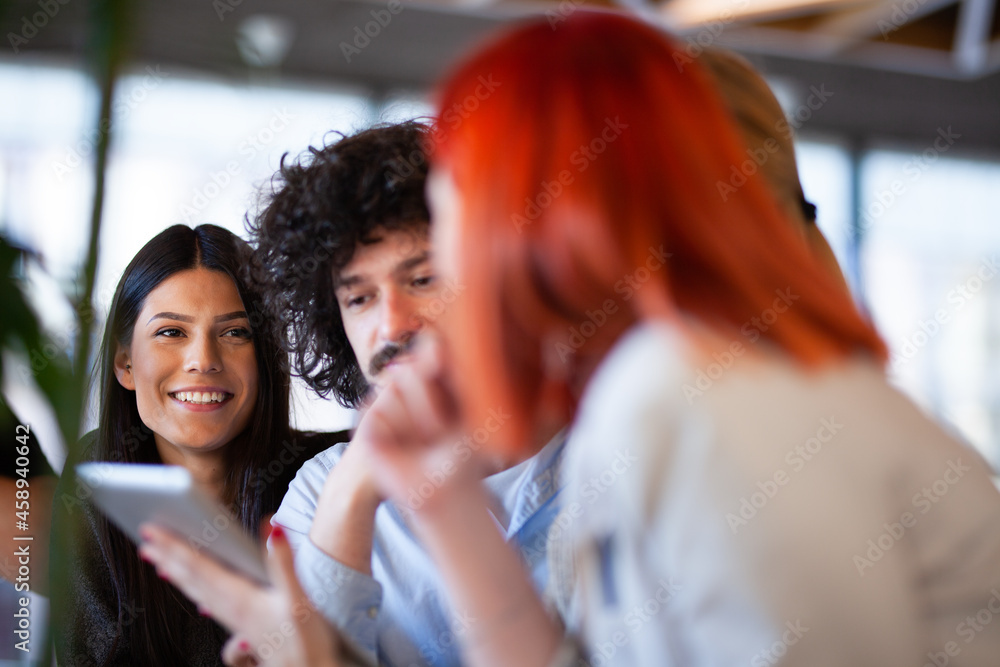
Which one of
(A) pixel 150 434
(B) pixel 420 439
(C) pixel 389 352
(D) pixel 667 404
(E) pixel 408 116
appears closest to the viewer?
(D) pixel 667 404

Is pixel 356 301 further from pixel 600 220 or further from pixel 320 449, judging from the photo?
pixel 600 220

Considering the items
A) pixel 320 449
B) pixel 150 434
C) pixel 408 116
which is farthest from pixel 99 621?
pixel 408 116

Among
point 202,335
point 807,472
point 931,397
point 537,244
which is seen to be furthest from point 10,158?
point 931,397

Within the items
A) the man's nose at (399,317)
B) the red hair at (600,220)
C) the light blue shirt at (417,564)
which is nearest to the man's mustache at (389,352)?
the man's nose at (399,317)

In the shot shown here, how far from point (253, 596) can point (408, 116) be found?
91 cm

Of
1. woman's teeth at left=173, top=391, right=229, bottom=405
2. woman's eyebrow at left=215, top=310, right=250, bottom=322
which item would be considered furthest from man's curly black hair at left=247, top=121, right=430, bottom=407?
woman's teeth at left=173, top=391, right=229, bottom=405

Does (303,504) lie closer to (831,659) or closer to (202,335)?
(202,335)

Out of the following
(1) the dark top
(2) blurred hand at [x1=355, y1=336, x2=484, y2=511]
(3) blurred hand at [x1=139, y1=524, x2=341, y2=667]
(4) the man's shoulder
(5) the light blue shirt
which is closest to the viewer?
(2) blurred hand at [x1=355, y1=336, x2=484, y2=511]

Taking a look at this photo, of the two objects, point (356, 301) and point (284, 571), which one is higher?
point (356, 301)

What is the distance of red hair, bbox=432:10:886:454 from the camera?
0.72m

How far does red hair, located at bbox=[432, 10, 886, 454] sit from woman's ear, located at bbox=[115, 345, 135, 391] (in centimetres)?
76

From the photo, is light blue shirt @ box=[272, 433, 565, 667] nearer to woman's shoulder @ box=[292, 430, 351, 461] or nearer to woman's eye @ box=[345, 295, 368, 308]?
woman's shoulder @ box=[292, 430, 351, 461]

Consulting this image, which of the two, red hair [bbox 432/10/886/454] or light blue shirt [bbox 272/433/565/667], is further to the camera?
light blue shirt [bbox 272/433/565/667]

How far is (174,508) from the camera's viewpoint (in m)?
0.89
